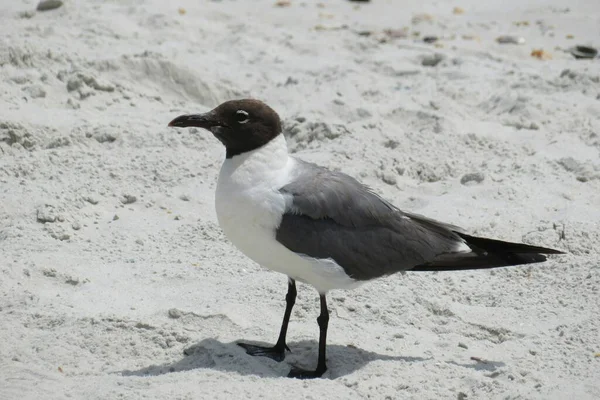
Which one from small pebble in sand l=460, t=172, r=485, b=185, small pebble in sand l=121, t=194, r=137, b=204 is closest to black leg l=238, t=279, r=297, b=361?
small pebble in sand l=121, t=194, r=137, b=204

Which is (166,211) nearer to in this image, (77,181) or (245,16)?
(77,181)

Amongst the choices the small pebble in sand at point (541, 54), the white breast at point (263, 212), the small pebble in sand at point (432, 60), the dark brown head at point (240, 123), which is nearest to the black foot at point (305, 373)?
the white breast at point (263, 212)

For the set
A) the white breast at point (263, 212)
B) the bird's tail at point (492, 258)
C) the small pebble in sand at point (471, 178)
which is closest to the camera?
the white breast at point (263, 212)

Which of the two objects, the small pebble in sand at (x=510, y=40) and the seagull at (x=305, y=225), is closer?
the seagull at (x=305, y=225)

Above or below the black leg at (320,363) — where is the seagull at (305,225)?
above

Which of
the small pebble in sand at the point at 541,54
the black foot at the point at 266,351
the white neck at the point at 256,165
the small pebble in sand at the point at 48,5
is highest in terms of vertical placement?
the white neck at the point at 256,165

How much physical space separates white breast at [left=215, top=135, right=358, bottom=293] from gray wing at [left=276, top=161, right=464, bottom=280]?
44mm

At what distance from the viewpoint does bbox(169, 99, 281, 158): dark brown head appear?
446cm

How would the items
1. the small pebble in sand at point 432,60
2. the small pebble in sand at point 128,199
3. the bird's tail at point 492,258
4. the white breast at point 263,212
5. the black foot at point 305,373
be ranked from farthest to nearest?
the small pebble in sand at point 432,60 → the small pebble in sand at point 128,199 → the bird's tail at point 492,258 → the black foot at point 305,373 → the white breast at point 263,212

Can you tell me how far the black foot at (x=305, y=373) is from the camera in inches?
173

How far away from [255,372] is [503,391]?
3.62 ft

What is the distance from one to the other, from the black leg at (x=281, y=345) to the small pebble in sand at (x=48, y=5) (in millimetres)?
4608

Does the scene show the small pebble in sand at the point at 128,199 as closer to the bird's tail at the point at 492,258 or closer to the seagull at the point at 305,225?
the seagull at the point at 305,225

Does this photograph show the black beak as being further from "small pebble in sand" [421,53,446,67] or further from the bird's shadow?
A: "small pebble in sand" [421,53,446,67]
